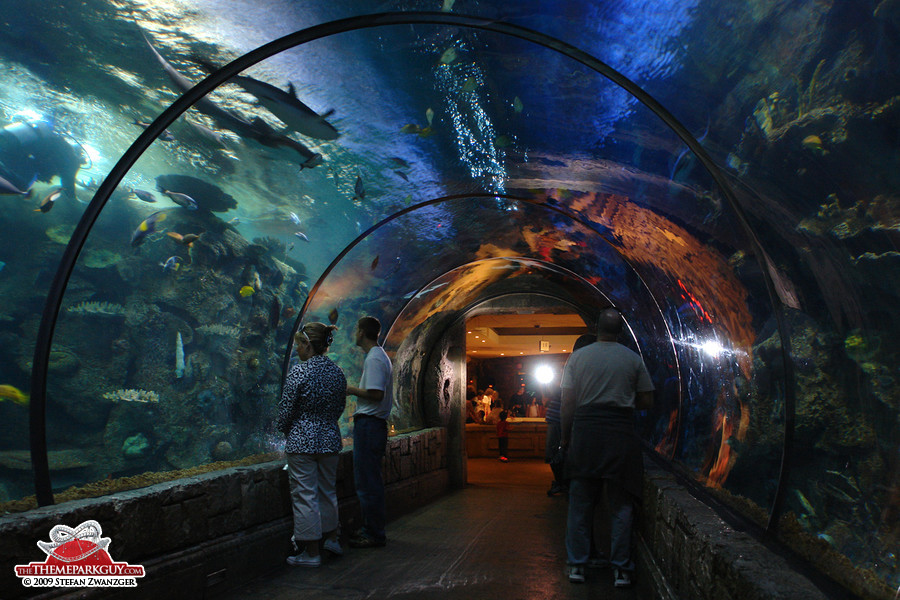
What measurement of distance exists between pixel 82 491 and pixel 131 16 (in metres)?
3.33

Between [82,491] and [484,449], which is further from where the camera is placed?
[484,449]

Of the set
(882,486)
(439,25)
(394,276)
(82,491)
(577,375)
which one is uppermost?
(439,25)

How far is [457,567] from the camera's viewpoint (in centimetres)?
512

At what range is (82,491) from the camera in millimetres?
3930

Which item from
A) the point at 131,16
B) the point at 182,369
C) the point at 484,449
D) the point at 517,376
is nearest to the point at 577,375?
the point at 131,16

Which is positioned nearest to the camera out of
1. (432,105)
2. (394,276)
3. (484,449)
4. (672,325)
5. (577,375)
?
(577,375)

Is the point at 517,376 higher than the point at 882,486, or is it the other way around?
the point at 517,376

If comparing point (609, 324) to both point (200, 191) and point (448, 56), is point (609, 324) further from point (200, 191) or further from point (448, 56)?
point (200, 191)

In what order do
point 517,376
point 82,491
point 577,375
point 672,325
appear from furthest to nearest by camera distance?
1. point 517,376
2. point 672,325
3. point 577,375
4. point 82,491

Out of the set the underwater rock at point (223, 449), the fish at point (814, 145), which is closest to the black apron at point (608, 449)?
the fish at point (814, 145)

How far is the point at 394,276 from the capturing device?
29.0 feet

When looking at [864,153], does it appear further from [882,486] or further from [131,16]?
[131,16]

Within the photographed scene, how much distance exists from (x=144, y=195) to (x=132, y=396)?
8.56 ft

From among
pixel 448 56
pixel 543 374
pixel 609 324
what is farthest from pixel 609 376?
pixel 543 374
